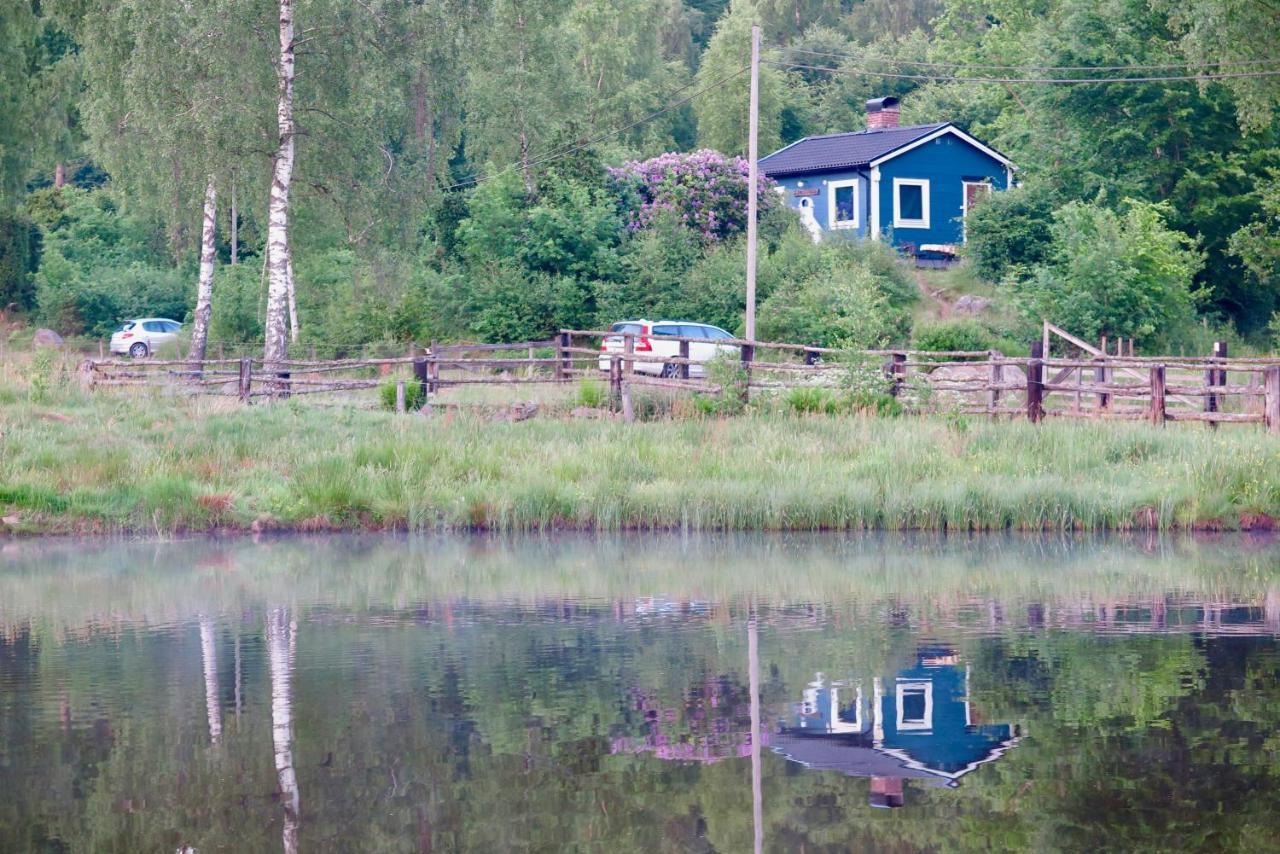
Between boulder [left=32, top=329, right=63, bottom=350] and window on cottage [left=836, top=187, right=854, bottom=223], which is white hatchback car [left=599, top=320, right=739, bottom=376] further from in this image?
boulder [left=32, top=329, right=63, bottom=350]

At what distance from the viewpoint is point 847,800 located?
8.29 m

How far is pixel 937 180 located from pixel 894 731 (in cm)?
4474

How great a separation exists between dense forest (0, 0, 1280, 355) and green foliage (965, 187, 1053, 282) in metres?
0.11

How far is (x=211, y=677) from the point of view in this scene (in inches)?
458

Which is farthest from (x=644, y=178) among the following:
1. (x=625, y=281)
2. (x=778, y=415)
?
(x=778, y=415)

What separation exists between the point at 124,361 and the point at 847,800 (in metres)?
26.3

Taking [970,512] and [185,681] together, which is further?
[970,512]

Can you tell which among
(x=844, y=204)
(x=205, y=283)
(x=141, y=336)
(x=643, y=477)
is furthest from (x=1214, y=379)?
(x=141, y=336)

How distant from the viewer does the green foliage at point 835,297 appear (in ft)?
128

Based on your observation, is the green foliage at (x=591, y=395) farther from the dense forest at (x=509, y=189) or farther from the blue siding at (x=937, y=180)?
the blue siding at (x=937, y=180)

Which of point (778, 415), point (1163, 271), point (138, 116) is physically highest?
point (138, 116)

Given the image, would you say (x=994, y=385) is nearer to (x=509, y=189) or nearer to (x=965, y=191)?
(x=509, y=189)

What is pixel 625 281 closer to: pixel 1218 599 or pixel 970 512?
pixel 970 512

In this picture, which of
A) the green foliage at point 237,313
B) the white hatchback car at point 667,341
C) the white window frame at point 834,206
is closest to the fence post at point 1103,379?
the white hatchback car at point 667,341
